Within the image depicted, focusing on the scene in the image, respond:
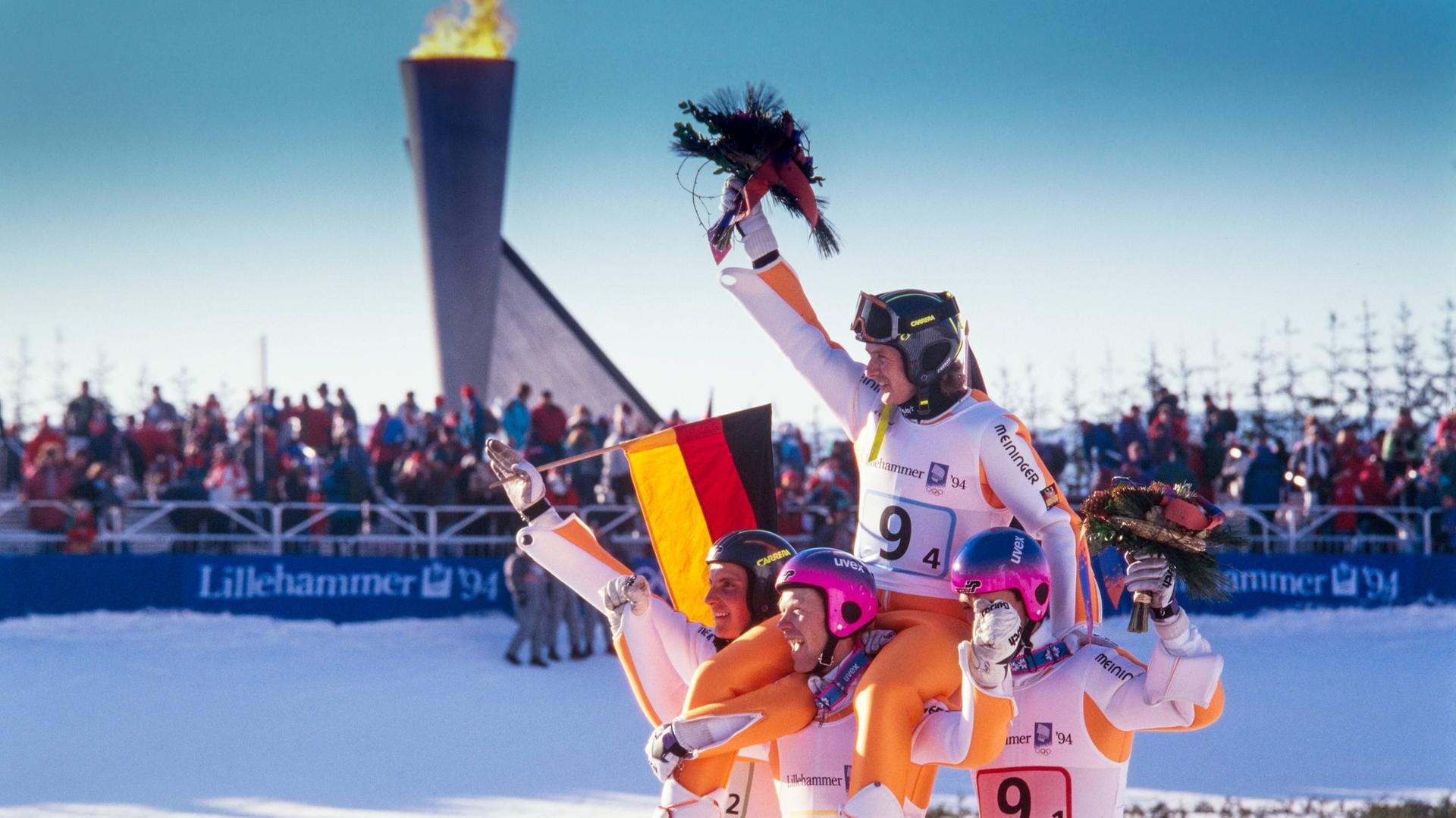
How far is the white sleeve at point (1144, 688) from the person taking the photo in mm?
6082

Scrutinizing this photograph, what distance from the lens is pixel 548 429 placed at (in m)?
19.7

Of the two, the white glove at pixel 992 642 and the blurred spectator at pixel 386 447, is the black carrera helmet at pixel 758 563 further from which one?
the blurred spectator at pixel 386 447

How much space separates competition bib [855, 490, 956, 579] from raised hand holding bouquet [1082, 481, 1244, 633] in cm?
68

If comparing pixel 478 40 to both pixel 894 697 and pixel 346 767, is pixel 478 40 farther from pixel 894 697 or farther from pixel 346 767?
pixel 894 697

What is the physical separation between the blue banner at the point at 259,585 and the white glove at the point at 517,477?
1253 cm

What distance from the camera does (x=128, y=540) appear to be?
19.2m

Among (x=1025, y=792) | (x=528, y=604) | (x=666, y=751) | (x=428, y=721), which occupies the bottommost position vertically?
(x=428, y=721)

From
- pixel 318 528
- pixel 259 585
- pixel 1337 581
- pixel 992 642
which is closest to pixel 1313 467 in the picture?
pixel 1337 581

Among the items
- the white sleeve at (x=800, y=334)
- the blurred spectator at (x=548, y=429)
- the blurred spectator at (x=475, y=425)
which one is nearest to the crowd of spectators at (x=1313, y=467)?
the blurred spectator at (x=548, y=429)

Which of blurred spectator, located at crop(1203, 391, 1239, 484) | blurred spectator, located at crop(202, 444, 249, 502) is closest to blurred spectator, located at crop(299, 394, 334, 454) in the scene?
blurred spectator, located at crop(202, 444, 249, 502)

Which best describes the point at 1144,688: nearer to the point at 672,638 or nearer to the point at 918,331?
the point at 918,331

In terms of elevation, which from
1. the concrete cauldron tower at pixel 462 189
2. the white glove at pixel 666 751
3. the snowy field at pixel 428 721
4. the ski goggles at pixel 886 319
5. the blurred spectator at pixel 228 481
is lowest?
the snowy field at pixel 428 721

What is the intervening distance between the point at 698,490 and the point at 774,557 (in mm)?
1302

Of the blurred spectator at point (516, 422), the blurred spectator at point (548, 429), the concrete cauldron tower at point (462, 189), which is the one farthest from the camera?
the concrete cauldron tower at point (462, 189)
